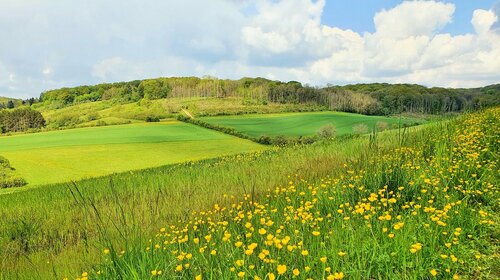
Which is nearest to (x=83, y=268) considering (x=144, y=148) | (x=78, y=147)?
(x=144, y=148)

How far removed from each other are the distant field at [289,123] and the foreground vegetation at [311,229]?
60680 mm

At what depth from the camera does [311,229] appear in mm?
4926

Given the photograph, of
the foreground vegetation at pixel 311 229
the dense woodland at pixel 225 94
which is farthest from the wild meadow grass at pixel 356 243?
the dense woodland at pixel 225 94

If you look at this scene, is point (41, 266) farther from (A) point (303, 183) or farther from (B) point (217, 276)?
(A) point (303, 183)

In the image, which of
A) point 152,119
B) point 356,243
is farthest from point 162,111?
point 356,243

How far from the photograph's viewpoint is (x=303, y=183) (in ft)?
24.6

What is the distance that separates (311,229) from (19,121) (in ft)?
397

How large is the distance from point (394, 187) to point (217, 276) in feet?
12.7

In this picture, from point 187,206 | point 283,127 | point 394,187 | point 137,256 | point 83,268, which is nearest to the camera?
point 137,256

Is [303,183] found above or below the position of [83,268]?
above

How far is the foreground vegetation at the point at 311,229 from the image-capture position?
383cm

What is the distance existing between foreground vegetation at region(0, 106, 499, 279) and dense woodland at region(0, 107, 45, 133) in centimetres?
10966

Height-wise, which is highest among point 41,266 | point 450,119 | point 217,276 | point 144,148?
point 450,119

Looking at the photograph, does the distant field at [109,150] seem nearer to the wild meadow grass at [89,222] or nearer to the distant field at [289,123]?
the distant field at [289,123]
